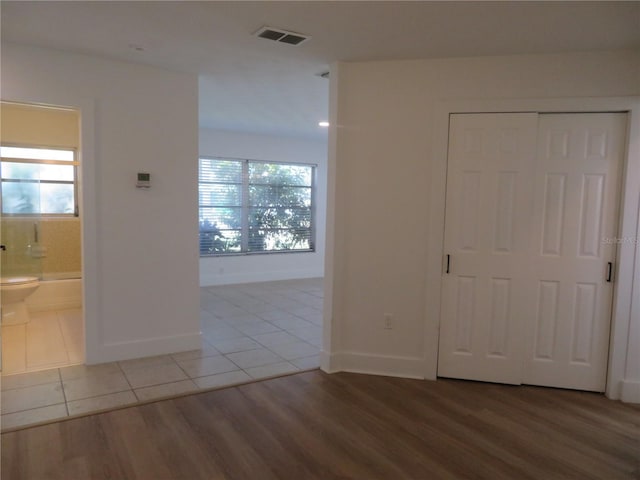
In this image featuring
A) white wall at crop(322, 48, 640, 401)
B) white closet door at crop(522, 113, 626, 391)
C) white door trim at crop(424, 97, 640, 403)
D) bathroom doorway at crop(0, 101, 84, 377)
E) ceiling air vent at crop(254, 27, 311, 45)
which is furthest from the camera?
bathroom doorway at crop(0, 101, 84, 377)

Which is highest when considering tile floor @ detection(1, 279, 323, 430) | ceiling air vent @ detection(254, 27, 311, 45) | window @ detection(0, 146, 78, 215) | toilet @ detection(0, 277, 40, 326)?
ceiling air vent @ detection(254, 27, 311, 45)

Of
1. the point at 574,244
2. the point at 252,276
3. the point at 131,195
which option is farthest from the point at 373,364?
the point at 252,276

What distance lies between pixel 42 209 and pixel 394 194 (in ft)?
14.8

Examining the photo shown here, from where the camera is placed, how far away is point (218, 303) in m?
5.79

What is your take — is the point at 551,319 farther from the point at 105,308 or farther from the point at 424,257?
the point at 105,308

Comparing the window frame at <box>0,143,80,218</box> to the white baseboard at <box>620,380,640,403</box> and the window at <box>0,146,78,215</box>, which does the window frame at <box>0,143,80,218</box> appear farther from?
the white baseboard at <box>620,380,640,403</box>

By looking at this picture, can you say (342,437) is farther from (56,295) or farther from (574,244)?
(56,295)

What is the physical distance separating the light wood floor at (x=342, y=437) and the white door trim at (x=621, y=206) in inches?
9.9

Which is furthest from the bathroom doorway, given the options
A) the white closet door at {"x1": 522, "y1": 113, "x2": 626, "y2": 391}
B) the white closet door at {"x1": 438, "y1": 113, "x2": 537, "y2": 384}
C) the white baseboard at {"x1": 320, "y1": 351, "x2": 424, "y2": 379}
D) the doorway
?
the white closet door at {"x1": 522, "y1": 113, "x2": 626, "y2": 391}

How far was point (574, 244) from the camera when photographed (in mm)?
3205

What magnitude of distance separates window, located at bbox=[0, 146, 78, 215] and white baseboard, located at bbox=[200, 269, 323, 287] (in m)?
2.20

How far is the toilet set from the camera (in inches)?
171

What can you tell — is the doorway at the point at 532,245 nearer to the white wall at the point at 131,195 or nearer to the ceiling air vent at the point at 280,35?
the ceiling air vent at the point at 280,35

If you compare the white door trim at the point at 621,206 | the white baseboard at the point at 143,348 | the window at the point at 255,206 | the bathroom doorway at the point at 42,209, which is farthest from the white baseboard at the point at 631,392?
the window at the point at 255,206
